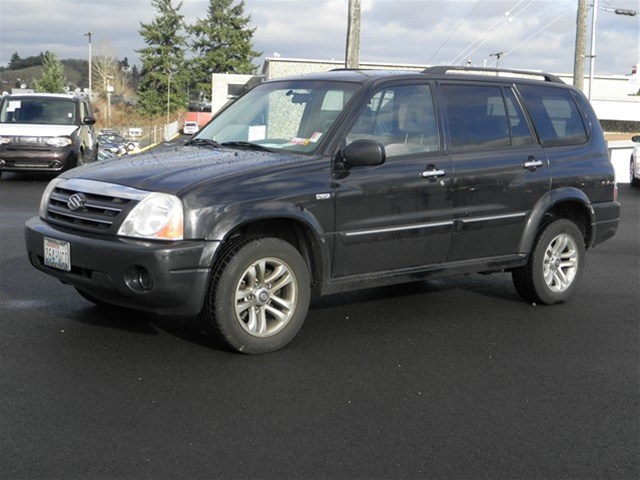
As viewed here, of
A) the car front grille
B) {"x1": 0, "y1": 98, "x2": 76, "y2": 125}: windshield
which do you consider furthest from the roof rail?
{"x1": 0, "y1": 98, "x2": 76, "y2": 125}: windshield

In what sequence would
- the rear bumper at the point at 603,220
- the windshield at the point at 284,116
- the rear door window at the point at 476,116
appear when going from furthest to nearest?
the rear bumper at the point at 603,220 < the rear door window at the point at 476,116 < the windshield at the point at 284,116

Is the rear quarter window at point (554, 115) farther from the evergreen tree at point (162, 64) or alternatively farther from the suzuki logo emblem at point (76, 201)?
the evergreen tree at point (162, 64)

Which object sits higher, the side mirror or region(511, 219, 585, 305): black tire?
the side mirror

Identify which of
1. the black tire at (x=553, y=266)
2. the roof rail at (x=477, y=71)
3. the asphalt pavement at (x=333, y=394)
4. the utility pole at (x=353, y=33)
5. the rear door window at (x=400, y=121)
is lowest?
the asphalt pavement at (x=333, y=394)

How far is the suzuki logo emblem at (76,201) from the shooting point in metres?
5.39

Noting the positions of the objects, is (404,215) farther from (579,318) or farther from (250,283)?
(579,318)

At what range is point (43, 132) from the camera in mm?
16828

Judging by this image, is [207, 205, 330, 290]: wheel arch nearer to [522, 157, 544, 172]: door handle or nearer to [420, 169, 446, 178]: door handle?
[420, 169, 446, 178]: door handle

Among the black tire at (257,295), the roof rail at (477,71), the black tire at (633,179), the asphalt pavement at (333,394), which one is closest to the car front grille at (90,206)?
the black tire at (257,295)

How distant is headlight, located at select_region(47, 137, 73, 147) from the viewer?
16.7 meters

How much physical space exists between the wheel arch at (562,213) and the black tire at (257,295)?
2258 mm

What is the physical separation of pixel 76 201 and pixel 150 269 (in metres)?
0.83

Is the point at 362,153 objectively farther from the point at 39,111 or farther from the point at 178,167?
the point at 39,111

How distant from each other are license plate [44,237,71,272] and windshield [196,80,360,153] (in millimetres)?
1512
